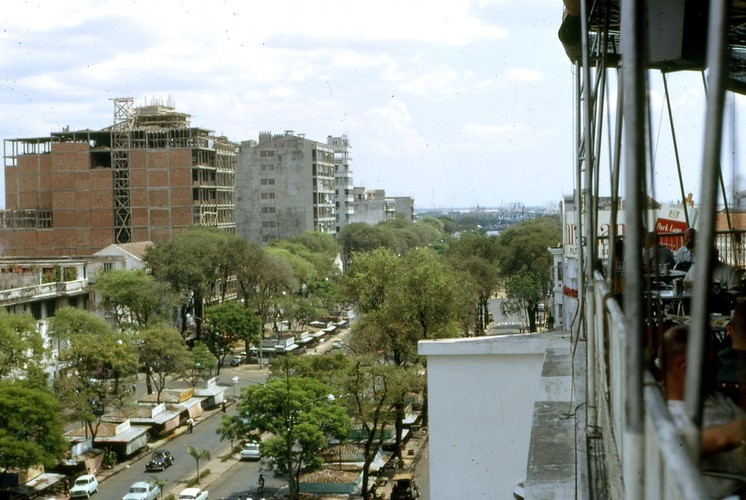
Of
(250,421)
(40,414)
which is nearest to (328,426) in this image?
(250,421)

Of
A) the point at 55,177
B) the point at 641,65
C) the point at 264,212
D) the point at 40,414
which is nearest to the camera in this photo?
the point at 641,65

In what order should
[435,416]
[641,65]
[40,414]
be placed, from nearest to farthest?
[641,65]
[435,416]
[40,414]

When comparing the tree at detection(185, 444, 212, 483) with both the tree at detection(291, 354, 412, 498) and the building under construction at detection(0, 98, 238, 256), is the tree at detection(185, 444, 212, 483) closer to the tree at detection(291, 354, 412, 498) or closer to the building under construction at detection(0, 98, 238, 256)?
the tree at detection(291, 354, 412, 498)

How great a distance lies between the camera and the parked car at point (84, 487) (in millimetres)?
21625

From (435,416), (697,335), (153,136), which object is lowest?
(435,416)

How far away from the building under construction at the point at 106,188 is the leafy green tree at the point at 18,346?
2420 cm

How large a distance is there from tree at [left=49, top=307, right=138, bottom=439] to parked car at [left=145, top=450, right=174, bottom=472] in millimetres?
1678

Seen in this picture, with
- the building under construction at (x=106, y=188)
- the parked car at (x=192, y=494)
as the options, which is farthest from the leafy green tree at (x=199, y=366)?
the building under construction at (x=106, y=188)

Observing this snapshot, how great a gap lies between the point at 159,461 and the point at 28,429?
3904 mm

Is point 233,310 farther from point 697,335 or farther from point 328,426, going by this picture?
point 697,335

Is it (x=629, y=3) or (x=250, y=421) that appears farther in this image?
(x=250, y=421)

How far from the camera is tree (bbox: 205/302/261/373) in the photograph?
36344mm

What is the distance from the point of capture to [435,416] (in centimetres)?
1016

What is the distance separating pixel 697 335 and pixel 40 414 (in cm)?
2148
